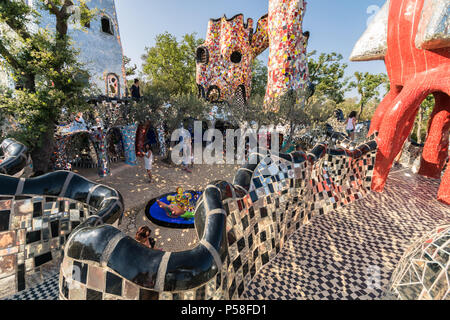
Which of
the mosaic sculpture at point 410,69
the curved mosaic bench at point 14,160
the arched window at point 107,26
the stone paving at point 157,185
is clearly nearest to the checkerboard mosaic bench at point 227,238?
the mosaic sculpture at point 410,69

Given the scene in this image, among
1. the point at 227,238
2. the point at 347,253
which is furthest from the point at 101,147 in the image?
the point at 347,253

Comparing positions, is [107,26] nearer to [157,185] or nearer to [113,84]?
[113,84]

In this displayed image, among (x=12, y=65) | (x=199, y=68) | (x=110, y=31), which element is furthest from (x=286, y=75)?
(x=12, y=65)

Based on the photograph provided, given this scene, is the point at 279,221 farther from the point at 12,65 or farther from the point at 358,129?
the point at 358,129

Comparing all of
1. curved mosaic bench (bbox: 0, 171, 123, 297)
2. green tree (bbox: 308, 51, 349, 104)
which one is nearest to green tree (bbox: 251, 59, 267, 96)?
green tree (bbox: 308, 51, 349, 104)

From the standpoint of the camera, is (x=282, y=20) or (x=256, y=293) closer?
(x=256, y=293)

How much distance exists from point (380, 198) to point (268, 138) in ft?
23.1

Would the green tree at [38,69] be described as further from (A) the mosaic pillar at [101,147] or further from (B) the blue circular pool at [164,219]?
(B) the blue circular pool at [164,219]

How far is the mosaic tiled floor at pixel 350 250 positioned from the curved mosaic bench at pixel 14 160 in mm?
3920

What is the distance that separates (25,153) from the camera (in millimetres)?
3695

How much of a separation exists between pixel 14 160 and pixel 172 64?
20.4 metres

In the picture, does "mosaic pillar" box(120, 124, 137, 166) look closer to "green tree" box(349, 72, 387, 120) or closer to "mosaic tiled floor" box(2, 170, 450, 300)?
"mosaic tiled floor" box(2, 170, 450, 300)

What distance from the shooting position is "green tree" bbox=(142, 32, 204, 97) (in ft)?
68.0

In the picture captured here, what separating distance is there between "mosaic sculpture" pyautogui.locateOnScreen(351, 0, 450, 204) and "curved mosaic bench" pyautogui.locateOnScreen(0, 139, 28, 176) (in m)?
7.59
